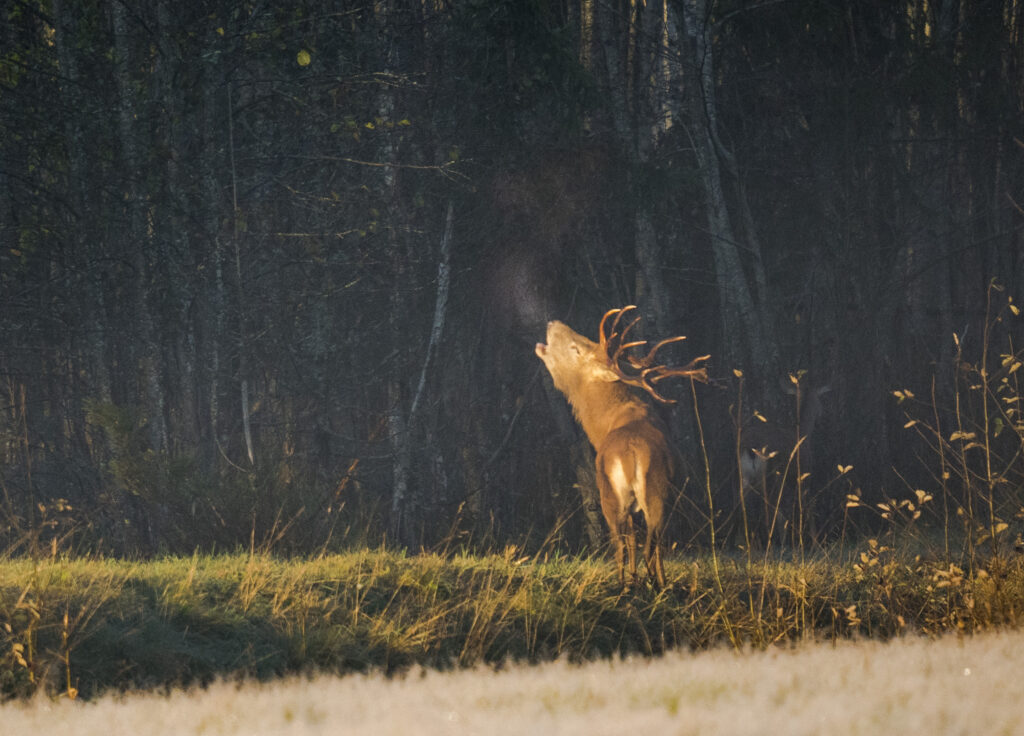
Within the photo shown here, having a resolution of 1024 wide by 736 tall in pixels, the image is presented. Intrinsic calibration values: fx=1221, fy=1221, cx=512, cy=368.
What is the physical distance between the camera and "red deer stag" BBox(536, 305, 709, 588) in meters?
8.12

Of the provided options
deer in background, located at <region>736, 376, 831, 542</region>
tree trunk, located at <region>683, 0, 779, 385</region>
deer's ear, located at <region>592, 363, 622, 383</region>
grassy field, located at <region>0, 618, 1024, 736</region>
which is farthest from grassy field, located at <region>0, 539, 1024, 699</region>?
tree trunk, located at <region>683, 0, 779, 385</region>

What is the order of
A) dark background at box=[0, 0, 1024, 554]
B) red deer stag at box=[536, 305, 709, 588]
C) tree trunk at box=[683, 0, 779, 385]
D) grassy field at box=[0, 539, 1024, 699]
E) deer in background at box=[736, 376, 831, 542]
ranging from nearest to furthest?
grassy field at box=[0, 539, 1024, 699] → red deer stag at box=[536, 305, 709, 588] → deer in background at box=[736, 376, 831, 542] → dark background at box=[0, 0, 1024, 554] → tree trunk at box=[683, 0, 779, 385]

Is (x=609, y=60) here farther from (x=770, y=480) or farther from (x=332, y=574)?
(x=332, y=574)

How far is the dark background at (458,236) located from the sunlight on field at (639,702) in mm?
6159

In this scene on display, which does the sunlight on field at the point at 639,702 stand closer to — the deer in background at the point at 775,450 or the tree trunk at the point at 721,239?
the deer in background at the point at 775,450

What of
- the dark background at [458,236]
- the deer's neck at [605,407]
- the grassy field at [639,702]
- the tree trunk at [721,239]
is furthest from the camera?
the tree trunk at [721,239]

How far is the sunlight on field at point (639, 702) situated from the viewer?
334 centimetres

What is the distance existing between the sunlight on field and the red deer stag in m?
3.16

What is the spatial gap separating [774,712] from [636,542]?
4745 mm

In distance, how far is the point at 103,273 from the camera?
1468 centimetres

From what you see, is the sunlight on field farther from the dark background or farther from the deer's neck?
the dark background

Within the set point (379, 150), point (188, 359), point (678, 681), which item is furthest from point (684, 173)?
point (678, 681)

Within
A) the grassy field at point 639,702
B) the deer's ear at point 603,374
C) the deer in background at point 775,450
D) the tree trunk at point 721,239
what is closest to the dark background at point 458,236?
the tree trunk at point 721,239

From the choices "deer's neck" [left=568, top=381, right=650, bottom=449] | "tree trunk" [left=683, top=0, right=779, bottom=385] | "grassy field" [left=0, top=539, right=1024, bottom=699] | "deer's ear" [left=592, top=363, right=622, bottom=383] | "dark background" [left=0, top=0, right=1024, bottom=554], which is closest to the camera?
"grassy field" [left=0, top=539, right=1024, bottom=699]
